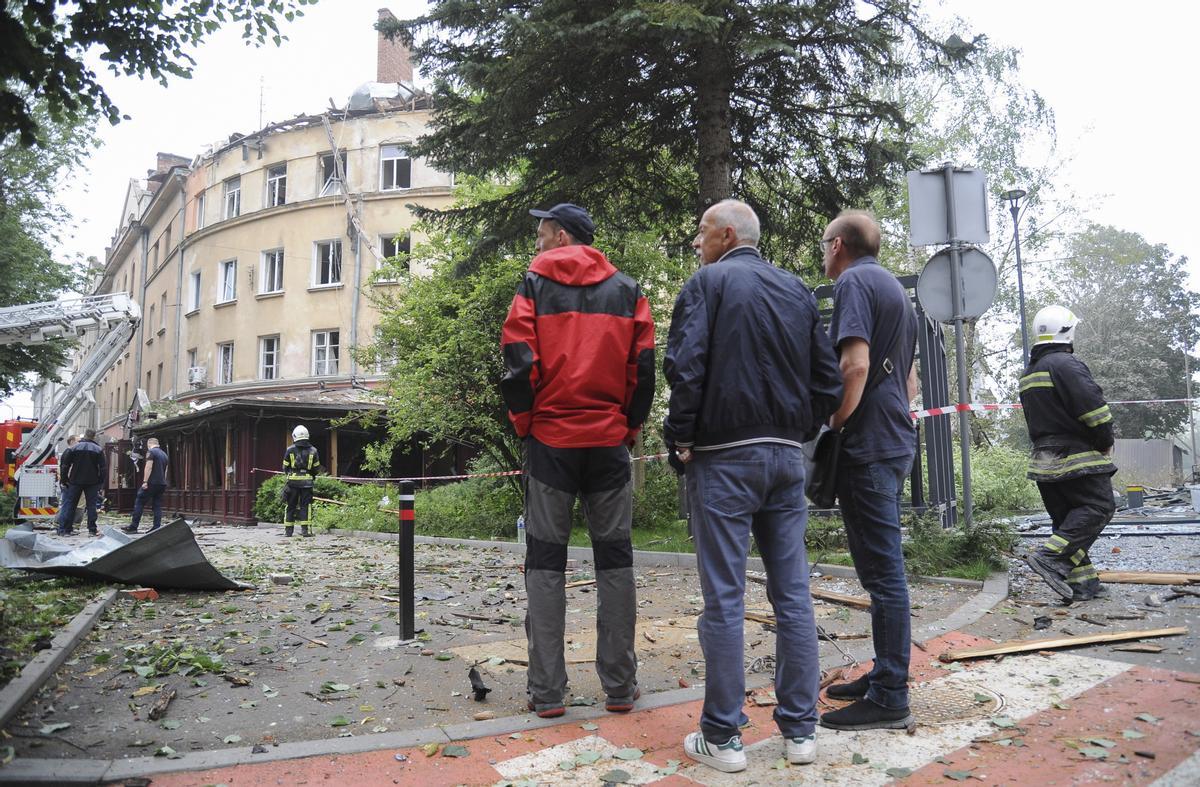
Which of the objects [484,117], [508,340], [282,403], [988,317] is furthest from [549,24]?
[988,317]

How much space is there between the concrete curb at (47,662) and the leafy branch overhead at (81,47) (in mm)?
2751

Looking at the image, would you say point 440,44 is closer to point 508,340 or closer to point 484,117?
point 484,117

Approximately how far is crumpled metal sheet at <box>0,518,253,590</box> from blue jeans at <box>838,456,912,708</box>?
5.78 meters

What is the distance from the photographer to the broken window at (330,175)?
29.6 m

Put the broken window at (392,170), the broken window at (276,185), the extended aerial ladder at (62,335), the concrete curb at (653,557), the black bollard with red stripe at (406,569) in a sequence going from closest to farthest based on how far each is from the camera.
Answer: the black bollard with red stripe at (406,569) < the concrete curb at (653,557) < the extended aerial ladder at (62,335) < the broken window at (392,170) < the broken window at (276,185)

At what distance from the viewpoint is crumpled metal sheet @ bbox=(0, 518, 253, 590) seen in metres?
7.26

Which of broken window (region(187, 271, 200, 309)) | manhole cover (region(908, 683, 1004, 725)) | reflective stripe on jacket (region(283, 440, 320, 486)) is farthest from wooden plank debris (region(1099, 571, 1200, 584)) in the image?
broken window (region(187, 271, 200, 309))

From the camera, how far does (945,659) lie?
458 centimetres

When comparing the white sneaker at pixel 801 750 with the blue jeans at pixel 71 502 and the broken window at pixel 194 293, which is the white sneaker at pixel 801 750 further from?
the broken window at pixel 194 293

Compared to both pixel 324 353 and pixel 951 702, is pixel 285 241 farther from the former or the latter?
pixel 951 702

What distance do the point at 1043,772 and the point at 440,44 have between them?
9.32 meters

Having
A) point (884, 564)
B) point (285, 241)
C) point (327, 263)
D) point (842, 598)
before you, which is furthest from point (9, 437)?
point (884, 564)

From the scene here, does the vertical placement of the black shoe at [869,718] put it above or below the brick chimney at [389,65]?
below

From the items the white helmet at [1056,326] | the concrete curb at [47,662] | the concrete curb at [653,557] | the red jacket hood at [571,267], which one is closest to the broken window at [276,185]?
the concrete curb at [653,557]
